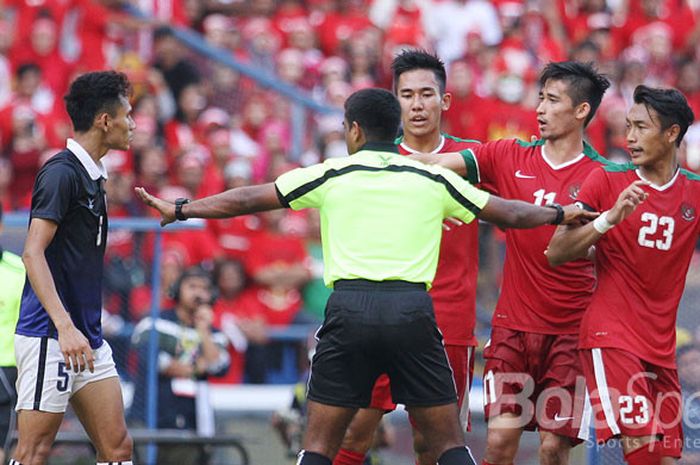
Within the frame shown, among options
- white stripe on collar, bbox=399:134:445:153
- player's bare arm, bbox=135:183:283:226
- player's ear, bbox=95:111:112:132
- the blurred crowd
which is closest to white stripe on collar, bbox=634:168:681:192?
white stripe on collar, bbox=399:134:445:153

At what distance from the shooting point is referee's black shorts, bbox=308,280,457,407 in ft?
23.6

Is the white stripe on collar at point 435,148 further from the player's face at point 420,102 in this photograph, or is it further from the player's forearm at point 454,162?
the player's forearm at point 454,162

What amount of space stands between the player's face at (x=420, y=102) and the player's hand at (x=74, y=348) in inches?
103

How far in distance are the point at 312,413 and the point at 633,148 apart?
2.51m

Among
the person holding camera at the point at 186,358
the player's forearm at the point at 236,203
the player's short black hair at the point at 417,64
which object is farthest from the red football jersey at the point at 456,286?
the person holding camera at the point at 186,358

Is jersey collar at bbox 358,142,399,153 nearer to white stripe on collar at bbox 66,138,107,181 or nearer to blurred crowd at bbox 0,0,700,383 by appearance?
white stripe on collar at bbox 66,138,107,181

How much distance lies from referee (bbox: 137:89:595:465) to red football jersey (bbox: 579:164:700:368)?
1.09m

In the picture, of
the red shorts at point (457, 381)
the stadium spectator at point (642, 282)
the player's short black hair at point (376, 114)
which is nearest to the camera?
the player's short black hair at point (376, 114)

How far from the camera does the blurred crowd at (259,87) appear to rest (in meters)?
13.8

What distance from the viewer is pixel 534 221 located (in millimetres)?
7562

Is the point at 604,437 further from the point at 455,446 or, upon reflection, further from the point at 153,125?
the point at 153,125

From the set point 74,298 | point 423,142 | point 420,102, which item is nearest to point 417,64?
point 420,102

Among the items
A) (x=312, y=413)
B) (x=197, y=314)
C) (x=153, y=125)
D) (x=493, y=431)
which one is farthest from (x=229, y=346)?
(x=312, y=413)

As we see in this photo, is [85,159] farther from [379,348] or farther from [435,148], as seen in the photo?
[435,148]
